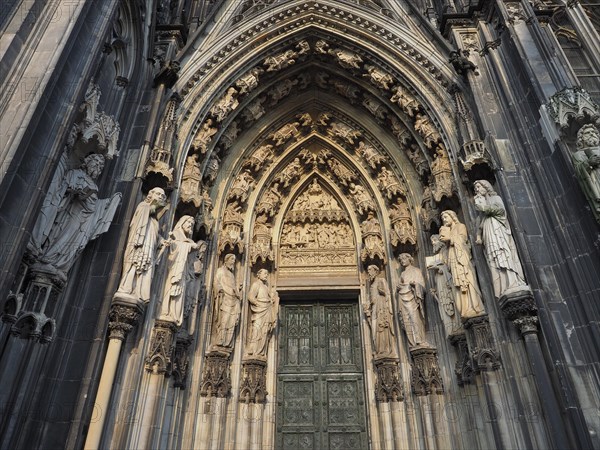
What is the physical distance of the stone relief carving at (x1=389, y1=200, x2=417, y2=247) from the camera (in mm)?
8508

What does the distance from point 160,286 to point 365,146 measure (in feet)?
17.8

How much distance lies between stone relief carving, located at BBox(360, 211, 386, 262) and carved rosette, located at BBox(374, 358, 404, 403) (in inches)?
78.8

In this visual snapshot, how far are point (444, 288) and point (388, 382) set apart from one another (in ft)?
5.89

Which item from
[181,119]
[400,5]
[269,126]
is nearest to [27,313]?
[181,119]

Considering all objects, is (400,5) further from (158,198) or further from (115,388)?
(115,388)

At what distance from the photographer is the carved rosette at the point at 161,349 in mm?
5961

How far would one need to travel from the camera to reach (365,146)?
9930 mm

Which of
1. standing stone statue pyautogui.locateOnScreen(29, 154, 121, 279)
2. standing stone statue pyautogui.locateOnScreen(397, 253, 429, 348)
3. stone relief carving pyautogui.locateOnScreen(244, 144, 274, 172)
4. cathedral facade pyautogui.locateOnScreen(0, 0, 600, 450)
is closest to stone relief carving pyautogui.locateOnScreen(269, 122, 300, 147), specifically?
cathedral facade pyautogui.locateOnScreen(0, 0, 600, 450)

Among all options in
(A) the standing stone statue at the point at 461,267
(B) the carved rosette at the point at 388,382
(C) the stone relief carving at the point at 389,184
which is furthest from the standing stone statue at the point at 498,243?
(C) the stone relief carving at the point at 389,184

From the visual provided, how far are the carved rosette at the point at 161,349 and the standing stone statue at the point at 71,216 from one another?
1447mm

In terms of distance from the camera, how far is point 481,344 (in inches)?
241

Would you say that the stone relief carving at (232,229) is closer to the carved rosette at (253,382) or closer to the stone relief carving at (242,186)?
the stone relief carving at (242,186)

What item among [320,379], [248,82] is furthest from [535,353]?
[248,82]

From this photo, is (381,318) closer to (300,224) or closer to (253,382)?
(253,382)
